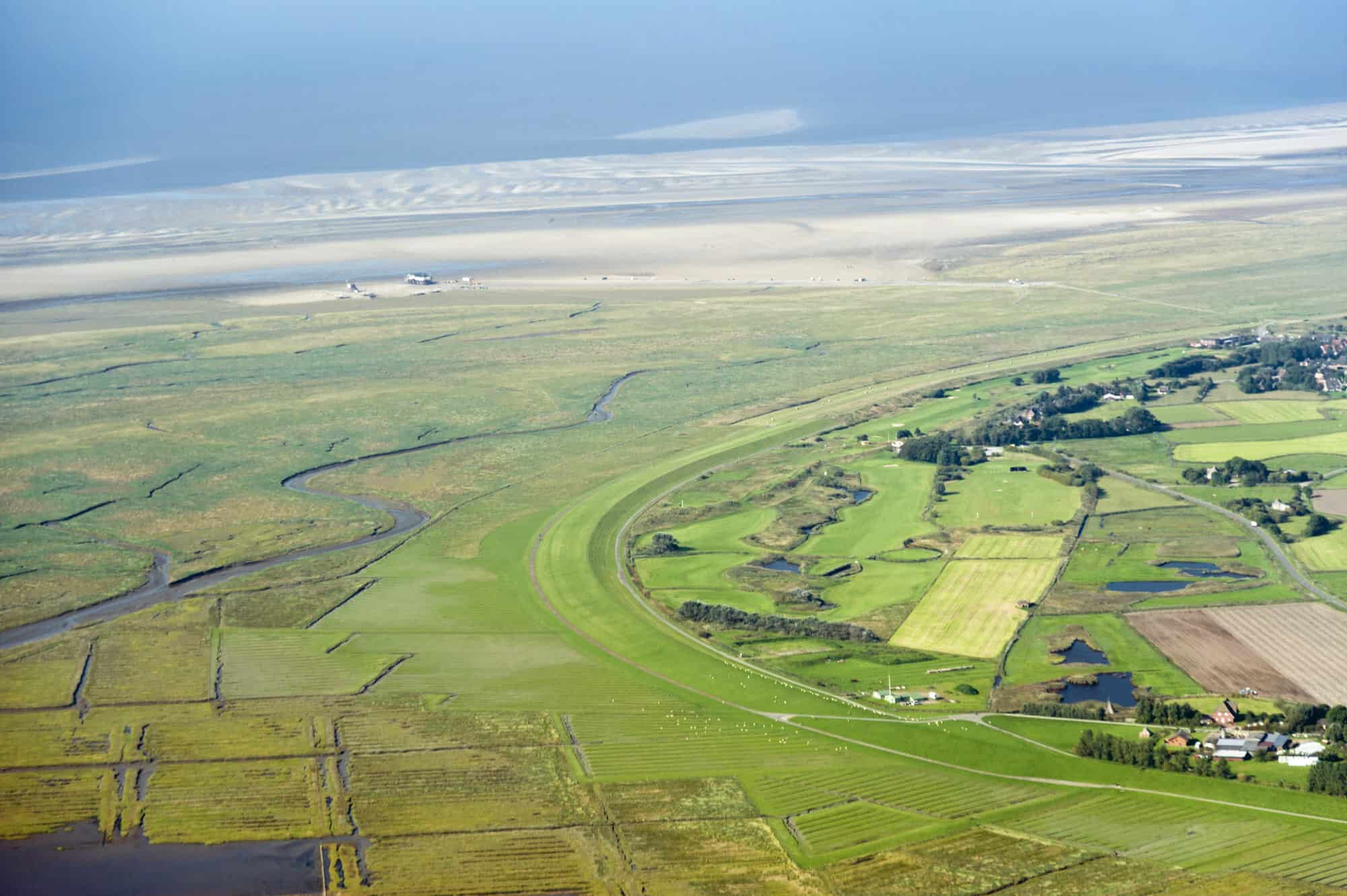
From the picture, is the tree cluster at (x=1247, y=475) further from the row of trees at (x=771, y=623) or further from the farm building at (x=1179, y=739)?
the farm building at (x=1179, y=739)

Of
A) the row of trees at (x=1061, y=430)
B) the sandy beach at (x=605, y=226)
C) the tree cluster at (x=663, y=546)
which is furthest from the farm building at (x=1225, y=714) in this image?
the sandy beach at (x=605, y=226)

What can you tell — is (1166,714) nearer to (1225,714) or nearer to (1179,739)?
(1225,714)

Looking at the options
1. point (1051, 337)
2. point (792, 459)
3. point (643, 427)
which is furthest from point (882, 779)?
point (1051, 337)

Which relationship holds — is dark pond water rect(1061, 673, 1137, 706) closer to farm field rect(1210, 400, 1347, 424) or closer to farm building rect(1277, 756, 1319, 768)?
farm building rect(1277, 756, 1319, 768)

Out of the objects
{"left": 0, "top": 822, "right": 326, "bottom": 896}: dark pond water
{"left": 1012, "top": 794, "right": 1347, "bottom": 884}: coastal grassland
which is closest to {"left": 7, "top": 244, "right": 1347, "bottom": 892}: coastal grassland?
{"left": 0, "top": 822, "right": 326, "bottom": 896}: dark pond water

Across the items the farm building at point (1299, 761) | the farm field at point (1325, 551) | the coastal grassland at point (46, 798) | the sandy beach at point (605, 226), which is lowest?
the farm building at point (1299, 761)

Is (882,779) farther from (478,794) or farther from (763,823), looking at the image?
(478,794)

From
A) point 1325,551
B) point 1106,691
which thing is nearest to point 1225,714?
point 1106,691
